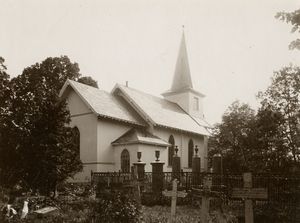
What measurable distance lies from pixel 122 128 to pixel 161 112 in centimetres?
665

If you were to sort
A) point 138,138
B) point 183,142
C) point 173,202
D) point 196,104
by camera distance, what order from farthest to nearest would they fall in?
point 196,104 < point 183,142 < point 138,138 < point 173,202

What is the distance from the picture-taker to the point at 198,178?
19.3m

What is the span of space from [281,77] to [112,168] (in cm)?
1452

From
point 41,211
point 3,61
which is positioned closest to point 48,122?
point 41,211

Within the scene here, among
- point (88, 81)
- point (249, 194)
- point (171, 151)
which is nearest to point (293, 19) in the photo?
point (249, 194)

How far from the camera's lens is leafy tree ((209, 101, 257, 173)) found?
110ft

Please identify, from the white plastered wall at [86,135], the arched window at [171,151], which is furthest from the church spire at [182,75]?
the white plastered wall at [86,135]

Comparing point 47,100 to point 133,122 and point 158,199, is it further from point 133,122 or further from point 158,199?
point 133,122

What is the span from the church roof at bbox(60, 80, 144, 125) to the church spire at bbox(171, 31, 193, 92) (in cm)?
1481

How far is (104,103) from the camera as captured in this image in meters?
29.9

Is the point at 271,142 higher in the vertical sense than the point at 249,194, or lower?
higher

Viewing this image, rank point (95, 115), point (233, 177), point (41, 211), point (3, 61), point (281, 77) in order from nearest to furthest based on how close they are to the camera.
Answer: point (41, 211) → point (233, 177) → point (95, 115) → point (281, 77) → point (3, 61)

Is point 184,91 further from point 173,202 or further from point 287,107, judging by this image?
point 173,202

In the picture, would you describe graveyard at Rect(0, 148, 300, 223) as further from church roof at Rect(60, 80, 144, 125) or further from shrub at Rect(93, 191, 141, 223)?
church roof at Rect(60, 80, 144, 125)
